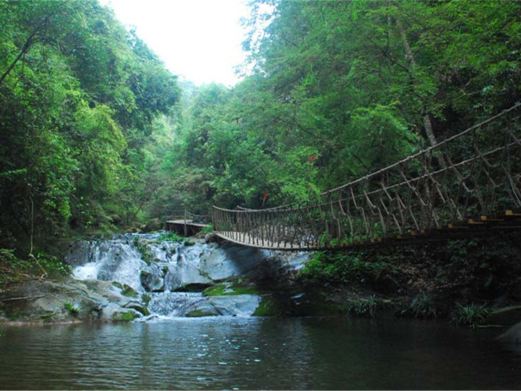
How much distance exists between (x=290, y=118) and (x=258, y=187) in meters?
4.23

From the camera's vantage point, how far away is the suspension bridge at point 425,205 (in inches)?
175

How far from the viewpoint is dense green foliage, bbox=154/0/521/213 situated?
6117mm

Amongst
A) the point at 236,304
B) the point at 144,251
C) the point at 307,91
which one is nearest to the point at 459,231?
the point at 236,304

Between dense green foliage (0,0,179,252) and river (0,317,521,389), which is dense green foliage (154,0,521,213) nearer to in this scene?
river (0,317,521,389)

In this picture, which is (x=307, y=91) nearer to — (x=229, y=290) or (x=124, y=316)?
(x=229, y=290)

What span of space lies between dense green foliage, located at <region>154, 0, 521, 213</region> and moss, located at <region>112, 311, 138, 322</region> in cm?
402

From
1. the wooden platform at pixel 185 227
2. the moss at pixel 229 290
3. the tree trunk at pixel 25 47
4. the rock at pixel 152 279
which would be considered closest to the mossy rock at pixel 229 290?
the moss at pixel 229 290

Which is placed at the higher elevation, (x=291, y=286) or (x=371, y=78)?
(x=371, y=78)

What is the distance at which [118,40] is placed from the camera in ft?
57.3

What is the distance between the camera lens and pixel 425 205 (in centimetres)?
514

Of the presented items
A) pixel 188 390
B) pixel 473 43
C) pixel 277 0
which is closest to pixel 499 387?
pixel 188 390

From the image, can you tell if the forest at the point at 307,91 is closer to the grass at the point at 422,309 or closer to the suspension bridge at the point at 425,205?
the suspension bridge at the point at 425,205

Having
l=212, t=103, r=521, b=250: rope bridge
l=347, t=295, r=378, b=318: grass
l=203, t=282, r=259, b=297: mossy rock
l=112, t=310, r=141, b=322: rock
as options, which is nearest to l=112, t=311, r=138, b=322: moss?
l=112, t=310, r=141, b=322: rock

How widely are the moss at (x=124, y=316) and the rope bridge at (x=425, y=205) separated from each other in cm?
265
